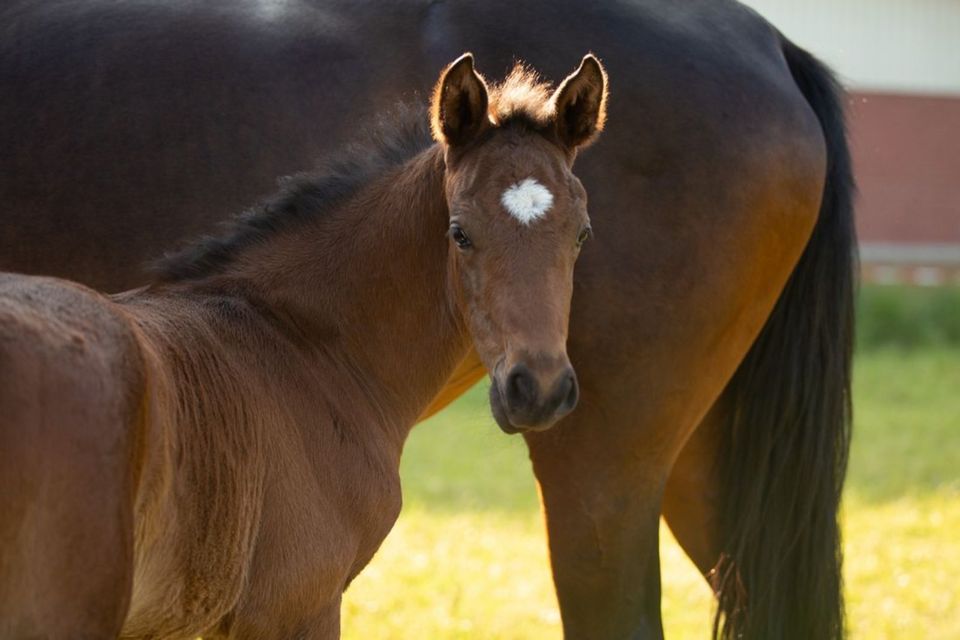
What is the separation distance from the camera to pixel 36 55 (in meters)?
4.06

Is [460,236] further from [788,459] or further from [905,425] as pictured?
[905,425]

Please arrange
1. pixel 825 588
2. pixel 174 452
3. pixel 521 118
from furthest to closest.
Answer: pixel 825 588
pixel 521 118
pixel 174 452

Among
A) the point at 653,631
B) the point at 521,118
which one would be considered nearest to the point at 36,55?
the point at 521,118

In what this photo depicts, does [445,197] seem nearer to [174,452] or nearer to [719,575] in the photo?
[174,452]

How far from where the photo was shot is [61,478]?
2334 millimetres

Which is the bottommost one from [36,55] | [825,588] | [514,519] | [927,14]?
[927,14]

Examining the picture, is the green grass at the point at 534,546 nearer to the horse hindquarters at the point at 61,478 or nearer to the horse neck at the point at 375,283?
the horse neck at the point at 375,283

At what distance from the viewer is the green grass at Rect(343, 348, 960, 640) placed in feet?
19.0

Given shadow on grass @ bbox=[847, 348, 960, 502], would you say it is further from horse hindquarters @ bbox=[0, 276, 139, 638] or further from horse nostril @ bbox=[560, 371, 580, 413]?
horse hindquarters @ bbox=[0, 276, 139, 638]

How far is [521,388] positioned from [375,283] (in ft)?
2.19

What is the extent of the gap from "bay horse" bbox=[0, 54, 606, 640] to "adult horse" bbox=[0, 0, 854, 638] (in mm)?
366

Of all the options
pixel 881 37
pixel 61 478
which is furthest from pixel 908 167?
pixel 61 478

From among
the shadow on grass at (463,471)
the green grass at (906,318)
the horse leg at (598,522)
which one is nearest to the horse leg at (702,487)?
the horse leg at (598,522)

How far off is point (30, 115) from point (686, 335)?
204cm
